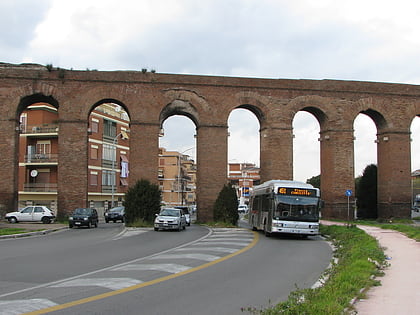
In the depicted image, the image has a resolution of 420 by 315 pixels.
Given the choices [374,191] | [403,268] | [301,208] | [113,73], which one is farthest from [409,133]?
[403,268]

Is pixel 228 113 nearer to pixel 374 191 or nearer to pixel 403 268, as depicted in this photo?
pixel 374 191

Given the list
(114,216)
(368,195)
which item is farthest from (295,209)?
(114,216)

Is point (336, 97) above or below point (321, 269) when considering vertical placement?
above

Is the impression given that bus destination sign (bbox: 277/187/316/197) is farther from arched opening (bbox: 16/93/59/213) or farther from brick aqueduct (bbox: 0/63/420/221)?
arched opening (bbox: 16/93/59/213)

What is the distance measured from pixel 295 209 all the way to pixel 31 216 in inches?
817

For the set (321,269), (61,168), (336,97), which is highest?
(336,97)

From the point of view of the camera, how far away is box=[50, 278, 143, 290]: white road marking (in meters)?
9.65

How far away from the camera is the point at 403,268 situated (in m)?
12.2

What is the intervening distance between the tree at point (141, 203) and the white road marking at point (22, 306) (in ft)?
78.8

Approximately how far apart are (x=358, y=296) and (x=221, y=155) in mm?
29503

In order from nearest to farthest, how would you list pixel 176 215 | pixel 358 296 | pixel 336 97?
pixel 358 296 → pixel 176 215 → pixel 336 97

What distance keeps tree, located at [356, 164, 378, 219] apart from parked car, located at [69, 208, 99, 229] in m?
22.8

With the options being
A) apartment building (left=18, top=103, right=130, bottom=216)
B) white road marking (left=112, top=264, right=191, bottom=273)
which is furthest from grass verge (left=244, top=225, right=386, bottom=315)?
apartment building (left=18, top=103, right=130, bottom=216)

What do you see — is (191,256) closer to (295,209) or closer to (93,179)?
(295,209)
